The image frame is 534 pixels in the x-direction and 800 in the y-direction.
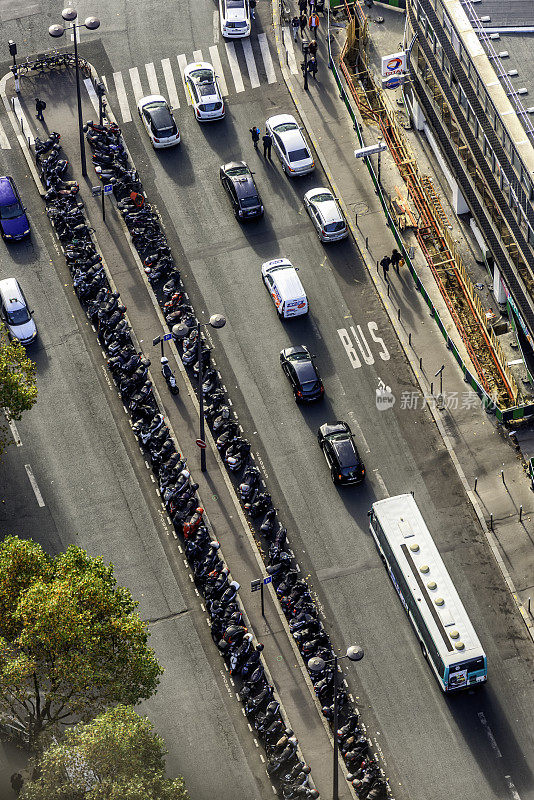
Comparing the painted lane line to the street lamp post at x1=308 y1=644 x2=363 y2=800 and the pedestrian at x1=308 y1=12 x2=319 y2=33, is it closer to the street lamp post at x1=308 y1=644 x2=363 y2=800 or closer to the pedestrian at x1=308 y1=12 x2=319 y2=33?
the street lamp post at x1=308 y1=644 x2=363 y2=800

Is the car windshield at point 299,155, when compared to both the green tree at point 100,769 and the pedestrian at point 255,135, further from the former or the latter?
the green tree at point 100,769

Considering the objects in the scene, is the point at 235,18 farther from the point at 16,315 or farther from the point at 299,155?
the point at 16,315

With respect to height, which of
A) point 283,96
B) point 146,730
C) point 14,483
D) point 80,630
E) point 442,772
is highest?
point 283,96

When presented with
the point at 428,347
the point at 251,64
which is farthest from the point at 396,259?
the point at 251,64

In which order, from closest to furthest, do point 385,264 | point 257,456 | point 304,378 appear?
point 257,456 → point 304,378 → point 385,264

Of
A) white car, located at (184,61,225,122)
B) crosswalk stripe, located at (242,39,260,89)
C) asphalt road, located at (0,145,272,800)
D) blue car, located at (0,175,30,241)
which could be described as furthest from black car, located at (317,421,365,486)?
crosswalk stripe, located at (242,39,260,89)

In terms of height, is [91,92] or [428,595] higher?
[91,92]

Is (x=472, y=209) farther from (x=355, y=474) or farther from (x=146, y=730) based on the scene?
(x=146, y=730)

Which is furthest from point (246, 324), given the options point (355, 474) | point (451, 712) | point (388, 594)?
point (451, 712)
